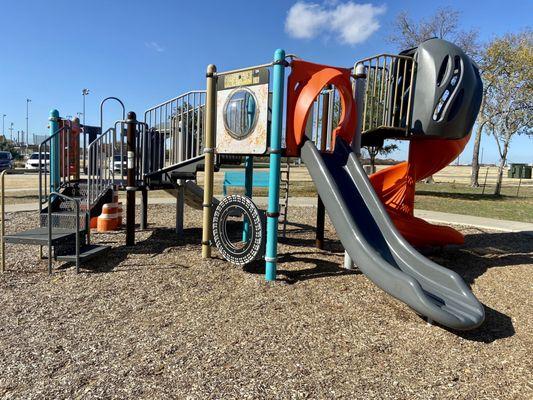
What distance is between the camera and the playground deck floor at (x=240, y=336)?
3.17m

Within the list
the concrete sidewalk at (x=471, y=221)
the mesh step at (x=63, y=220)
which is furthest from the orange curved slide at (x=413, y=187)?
the mesh step at (x=63, y=220)

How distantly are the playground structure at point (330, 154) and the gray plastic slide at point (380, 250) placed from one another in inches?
0.6

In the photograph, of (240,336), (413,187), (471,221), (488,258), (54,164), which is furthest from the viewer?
(471,221)

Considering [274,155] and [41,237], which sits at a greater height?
→ [274,155]

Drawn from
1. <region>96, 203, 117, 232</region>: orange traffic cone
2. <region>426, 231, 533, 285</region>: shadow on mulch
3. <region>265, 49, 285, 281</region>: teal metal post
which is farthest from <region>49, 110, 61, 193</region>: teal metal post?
<region>426, 231, 533, 285</region>: shadow on mulch

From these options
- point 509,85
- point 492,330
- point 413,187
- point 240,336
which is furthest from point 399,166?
point 509,85

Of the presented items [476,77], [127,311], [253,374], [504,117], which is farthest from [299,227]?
[504,117]

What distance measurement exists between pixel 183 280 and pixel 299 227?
5.39 meters

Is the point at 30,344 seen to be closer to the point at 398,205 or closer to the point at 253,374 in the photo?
the point at 253,374

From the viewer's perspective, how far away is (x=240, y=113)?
6.30 metres

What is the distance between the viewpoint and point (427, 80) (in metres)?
6.55

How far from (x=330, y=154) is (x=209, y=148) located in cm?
188

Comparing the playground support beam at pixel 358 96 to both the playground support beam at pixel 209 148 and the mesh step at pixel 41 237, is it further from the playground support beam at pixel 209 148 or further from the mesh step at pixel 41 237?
the mesh step at pixel 41 237

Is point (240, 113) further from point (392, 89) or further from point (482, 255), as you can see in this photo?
point (482, 255)
